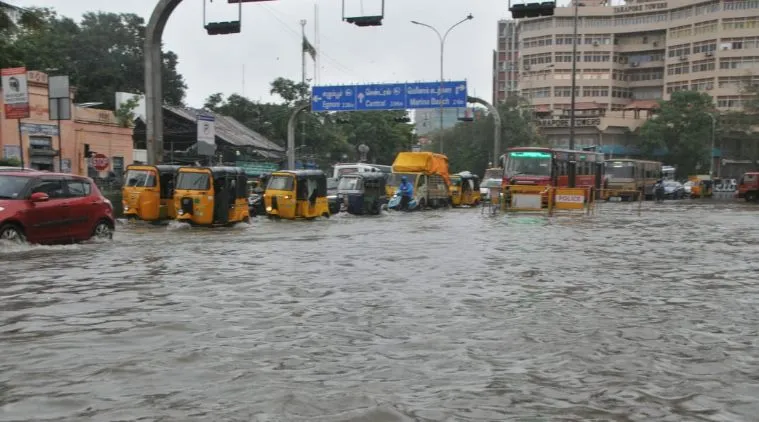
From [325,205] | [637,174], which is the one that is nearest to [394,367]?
[325,205]

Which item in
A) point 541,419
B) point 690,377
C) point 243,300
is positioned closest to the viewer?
point 541,419

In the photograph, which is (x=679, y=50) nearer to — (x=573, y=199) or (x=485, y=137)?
(x=485, y=137)

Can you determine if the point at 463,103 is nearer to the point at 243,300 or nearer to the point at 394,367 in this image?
the point at 243,300

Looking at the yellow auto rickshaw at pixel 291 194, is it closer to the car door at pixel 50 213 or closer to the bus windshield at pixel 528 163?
the bus windshield at pixel 528 163

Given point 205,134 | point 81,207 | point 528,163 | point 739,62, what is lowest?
point 81,207

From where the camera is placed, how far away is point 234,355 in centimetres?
596

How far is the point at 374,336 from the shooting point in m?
6.71

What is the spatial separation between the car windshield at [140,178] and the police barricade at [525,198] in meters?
14.0

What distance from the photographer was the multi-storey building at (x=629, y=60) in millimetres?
79688

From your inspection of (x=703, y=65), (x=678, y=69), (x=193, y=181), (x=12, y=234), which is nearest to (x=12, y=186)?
(x=12, y=234)

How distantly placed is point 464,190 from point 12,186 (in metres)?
29.4

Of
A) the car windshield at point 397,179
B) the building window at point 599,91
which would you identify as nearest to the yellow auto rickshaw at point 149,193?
the car windshield at point 397,179

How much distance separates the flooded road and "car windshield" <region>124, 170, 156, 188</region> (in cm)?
731

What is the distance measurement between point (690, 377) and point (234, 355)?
3.74 m
